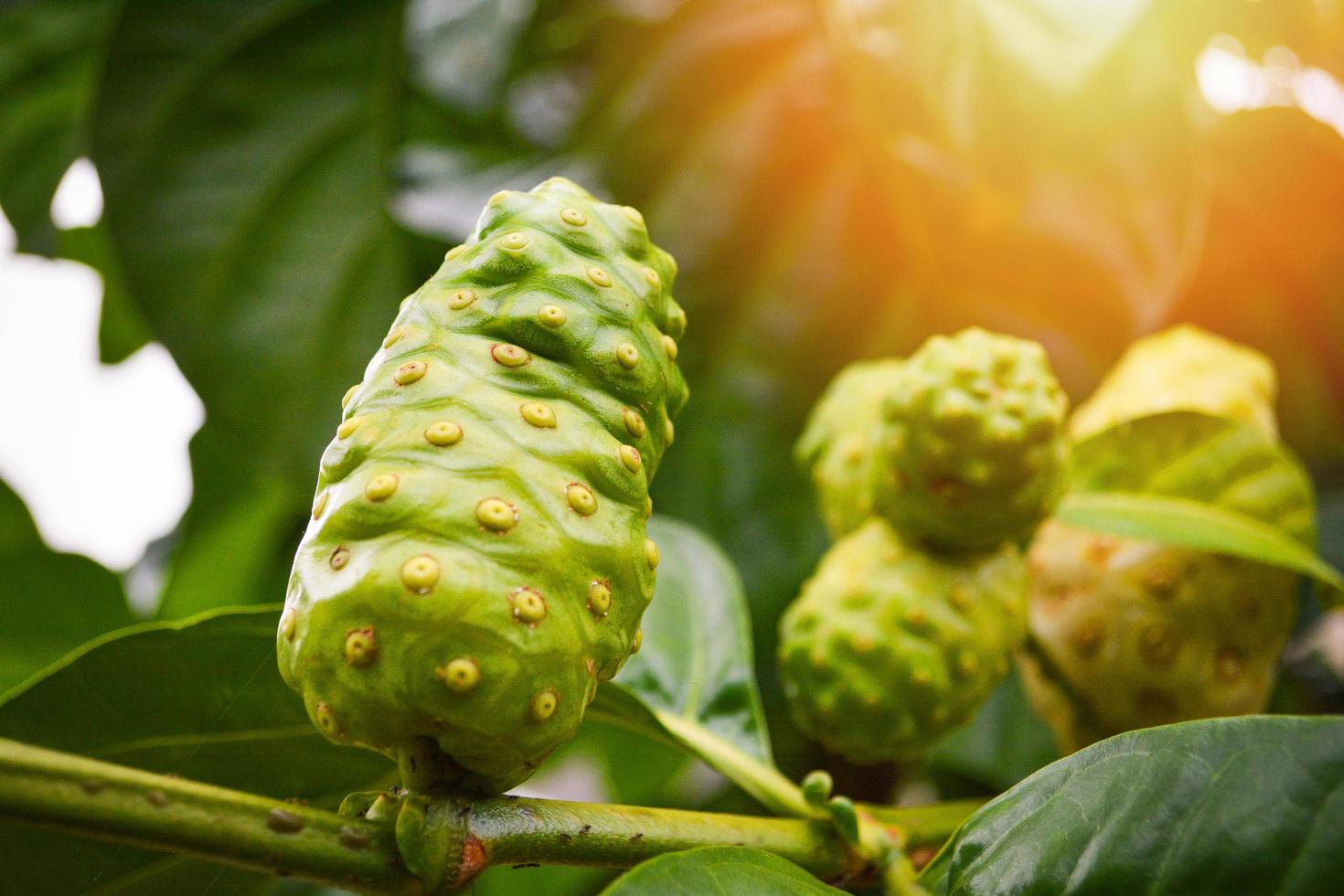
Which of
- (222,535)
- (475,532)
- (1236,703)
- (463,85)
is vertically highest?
(475,532)

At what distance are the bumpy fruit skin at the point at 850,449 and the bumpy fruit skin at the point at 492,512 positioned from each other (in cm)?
33

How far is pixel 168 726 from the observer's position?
590 millimetres

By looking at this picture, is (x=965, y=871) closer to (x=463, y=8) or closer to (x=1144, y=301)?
(x=1144, y=301)

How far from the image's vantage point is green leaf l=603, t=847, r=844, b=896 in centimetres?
Answer: 44

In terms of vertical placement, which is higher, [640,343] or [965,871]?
[640,343]

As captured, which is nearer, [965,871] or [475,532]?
[475,532]

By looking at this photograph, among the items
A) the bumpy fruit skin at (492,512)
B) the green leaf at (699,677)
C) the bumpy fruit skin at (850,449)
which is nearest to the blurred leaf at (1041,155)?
the bumpy fruit skin at (850,449)

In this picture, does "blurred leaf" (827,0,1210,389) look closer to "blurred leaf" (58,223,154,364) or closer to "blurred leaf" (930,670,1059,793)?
"blurred leaf" (930,670,1059,793)

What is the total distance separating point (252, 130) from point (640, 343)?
3.33ft

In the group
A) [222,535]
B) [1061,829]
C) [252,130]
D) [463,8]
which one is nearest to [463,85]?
[463,8]

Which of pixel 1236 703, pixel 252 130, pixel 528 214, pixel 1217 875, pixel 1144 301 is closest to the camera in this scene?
pixel 1217 875

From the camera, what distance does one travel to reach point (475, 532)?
17.7 inches

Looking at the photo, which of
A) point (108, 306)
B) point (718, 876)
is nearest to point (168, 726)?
point (718, 876)

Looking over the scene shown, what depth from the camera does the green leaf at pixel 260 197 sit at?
1.27m
